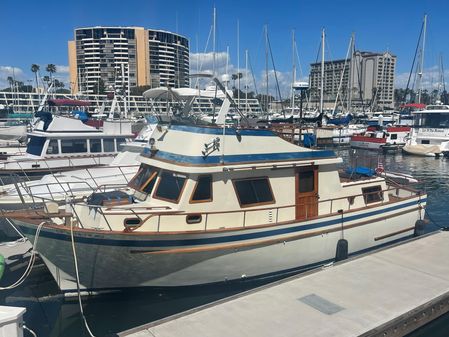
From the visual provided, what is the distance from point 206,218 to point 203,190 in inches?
26.1

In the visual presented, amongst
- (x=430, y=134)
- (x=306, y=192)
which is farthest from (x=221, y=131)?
(x=430, y=134)

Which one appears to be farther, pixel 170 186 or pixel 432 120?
pixel 432 120

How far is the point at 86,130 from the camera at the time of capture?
64.0 feet

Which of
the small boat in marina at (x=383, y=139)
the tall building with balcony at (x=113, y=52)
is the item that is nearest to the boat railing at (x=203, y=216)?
the small boat in marina at (x=383, y=139)

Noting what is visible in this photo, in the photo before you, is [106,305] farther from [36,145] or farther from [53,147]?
[36,145]

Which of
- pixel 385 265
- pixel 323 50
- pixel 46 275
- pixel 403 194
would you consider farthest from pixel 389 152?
pixel 46 275

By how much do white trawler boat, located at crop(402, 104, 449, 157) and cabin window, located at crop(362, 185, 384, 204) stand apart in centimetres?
3032

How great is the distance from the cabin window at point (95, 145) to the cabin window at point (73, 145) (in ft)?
0.89

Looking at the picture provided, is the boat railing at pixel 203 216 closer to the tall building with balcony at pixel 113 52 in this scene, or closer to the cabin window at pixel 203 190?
the cabin window at pixel 203 190

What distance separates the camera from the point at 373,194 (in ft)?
38.5

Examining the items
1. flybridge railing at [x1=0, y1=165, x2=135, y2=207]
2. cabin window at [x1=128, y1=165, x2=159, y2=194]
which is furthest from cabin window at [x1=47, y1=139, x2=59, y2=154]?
cabin window at [x1=128, y1=165, x2=159, y2=194]

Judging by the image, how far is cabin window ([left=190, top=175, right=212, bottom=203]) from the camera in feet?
29.6

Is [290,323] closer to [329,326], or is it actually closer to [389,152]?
Result: [329,326]

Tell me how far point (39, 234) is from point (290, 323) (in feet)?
17.5
